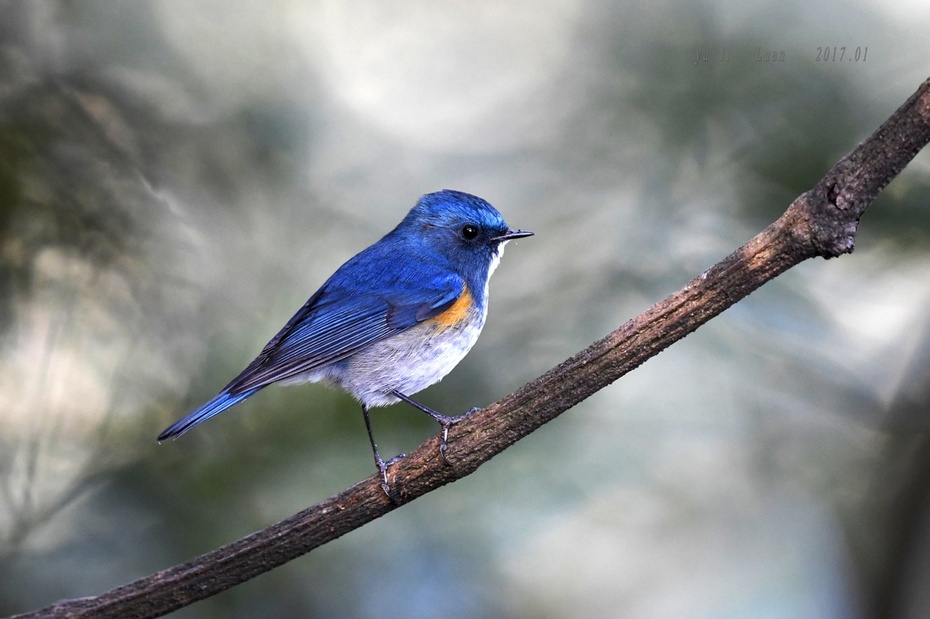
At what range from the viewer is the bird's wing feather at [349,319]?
3039mm

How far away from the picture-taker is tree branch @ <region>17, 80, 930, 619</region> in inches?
68.2

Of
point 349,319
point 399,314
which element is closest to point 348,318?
point 349,319

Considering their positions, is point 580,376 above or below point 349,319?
below

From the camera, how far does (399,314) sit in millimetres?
3182

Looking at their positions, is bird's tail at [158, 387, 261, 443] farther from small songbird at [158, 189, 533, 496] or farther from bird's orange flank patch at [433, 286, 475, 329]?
bird's orange flank patch at [433, 286, 475, 329]

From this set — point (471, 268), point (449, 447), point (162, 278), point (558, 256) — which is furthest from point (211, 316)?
point (449, 447)

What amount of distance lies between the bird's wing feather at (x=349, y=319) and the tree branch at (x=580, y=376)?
2.50 ft

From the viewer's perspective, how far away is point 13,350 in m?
3.48

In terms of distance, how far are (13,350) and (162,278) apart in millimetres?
588

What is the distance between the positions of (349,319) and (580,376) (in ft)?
4.46

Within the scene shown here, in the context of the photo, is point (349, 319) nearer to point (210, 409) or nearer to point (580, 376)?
point (210, 409)

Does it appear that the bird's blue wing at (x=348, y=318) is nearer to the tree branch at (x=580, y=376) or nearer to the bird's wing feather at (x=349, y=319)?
the bird's wing feather at (x=349, y=319)

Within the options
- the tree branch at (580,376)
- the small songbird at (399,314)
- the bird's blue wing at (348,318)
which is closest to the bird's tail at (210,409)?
the small songbird at (399,314)

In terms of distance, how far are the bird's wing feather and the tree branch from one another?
763 mm
